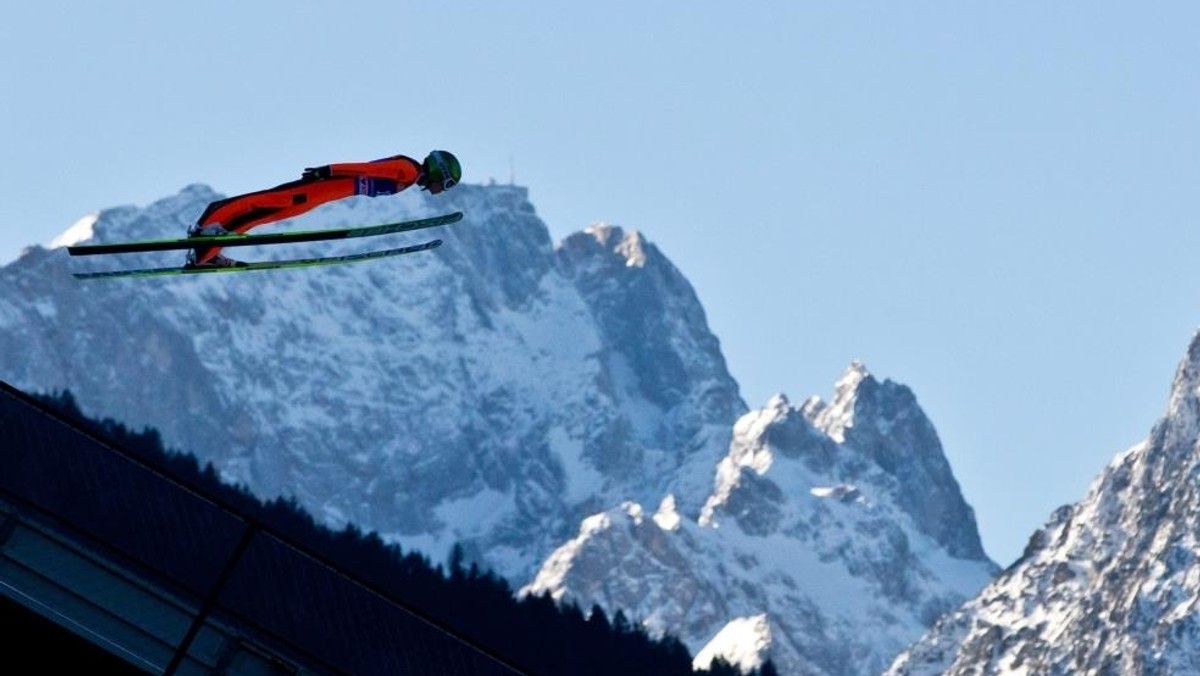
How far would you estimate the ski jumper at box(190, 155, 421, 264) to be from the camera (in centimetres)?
2962

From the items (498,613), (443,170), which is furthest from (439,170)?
(498,613)

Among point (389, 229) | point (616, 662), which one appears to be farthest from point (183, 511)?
point (616, 662)

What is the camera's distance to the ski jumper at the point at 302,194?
2962 centimetres

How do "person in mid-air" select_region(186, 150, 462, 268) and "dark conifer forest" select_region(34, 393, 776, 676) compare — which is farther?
"dark conifer forest" select_region(34, 393, 776, 676)

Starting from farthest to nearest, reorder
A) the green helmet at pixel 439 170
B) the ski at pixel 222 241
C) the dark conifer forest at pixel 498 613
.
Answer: the dark conifer forest at pixel 498 613
the green helmet at pixel 439 170
the ski at pixel 222 241

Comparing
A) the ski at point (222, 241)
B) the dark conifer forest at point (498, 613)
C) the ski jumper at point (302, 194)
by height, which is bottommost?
the ski at point (222, 241)

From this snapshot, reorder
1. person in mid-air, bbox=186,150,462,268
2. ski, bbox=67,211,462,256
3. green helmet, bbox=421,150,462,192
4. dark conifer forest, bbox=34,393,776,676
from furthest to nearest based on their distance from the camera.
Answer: dark conifer forest, bbox=34,393,776,676
green helmet, bbox=421,150,462,192
person in mid-air, bbox=186,150,462,268
ski, bbox=67,211,462,256

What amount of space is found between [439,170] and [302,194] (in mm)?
1851

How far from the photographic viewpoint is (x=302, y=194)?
3017 cm

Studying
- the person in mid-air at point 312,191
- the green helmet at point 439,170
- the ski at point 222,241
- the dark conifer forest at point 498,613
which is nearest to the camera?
the ski at point 222,241

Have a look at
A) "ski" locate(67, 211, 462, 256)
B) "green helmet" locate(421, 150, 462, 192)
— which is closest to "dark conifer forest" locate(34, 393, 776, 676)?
"green helmet" locate(421, 150, 462, 192)

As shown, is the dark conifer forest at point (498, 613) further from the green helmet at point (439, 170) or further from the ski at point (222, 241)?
the ski at point (222, 241)

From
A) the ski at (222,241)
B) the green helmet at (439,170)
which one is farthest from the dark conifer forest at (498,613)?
the ski at (222,241)

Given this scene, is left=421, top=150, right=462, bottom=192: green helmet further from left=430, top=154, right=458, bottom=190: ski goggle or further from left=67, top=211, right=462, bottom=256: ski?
left=67, top=211, right=462, bottom=256: ski
